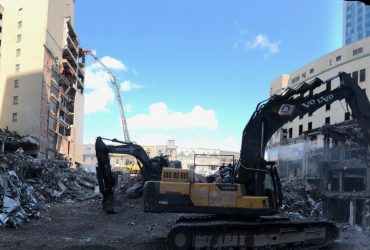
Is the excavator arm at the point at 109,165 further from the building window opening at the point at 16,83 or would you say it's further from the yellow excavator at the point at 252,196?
the building window opening at the point at 16,83

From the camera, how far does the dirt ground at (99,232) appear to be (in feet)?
43.4

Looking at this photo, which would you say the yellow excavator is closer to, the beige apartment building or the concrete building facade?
the concrete building facade

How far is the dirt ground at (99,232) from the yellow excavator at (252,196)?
1.45 m

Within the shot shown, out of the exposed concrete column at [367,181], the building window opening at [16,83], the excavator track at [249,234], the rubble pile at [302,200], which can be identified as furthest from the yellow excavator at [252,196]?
the building window opening at [16,83]

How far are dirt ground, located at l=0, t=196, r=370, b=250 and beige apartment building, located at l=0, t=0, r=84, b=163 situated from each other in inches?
1764

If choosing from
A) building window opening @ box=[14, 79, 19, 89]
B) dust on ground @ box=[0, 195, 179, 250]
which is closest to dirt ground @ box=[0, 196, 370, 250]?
dust on ground @ box=[0, 195, 179, 250]

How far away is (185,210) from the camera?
12.4 meters

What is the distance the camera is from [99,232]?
1620cm

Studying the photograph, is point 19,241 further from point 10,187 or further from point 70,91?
point 70,91

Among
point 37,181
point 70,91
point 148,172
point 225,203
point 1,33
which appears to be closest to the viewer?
point 225,203

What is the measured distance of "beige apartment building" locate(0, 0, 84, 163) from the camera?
6488 centimetres

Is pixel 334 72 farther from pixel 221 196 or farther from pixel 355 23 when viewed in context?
pixel 355 23

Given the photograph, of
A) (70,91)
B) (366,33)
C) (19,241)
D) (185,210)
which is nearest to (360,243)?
(185,210)

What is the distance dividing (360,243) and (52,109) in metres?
62.5
